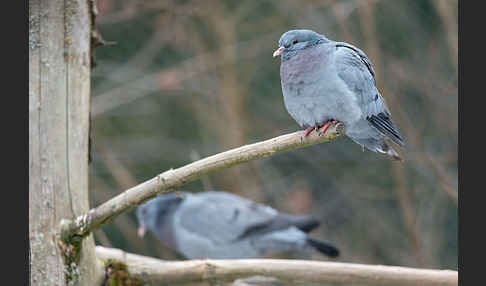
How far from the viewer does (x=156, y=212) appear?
17.3 ft

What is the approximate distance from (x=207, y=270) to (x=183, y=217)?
6.94 feet

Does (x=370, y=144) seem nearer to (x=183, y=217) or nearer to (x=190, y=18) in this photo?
(x=183, y=217)

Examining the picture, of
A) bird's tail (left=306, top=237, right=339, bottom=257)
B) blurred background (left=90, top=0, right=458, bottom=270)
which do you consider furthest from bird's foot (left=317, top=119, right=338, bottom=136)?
blurred background (left=90, top=0, right=458, bottom=270)

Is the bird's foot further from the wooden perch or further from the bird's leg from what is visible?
the wooden perch

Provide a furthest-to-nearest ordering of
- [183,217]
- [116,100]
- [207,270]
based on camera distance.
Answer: [116,100]
[183,217]
[207,270]

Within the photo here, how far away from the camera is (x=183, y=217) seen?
4.73 metres

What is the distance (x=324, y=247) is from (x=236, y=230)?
0.72 meters

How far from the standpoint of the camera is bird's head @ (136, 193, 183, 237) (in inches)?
204

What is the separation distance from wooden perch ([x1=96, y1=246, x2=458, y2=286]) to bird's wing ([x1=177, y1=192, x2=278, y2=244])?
166cm

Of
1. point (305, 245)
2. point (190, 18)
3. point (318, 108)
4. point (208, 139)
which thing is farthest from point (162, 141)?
point (318, 108)

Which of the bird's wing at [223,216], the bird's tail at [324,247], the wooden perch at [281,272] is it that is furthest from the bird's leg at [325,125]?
the bird's wing at [223,216]

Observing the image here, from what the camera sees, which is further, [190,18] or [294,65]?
[190,18]

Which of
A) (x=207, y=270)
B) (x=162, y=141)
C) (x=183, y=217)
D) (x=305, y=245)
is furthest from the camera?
(x=162, y=141)

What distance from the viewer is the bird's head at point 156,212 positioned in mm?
5185
